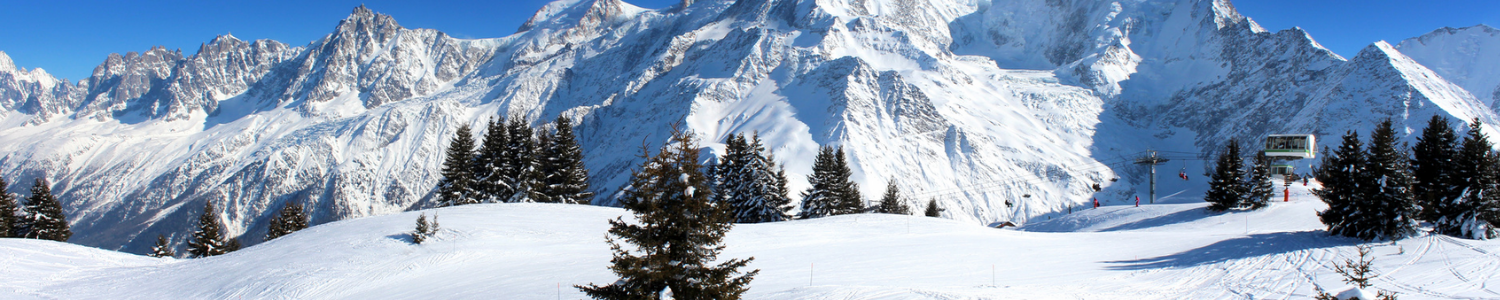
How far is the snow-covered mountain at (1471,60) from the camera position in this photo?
17288 centimetres

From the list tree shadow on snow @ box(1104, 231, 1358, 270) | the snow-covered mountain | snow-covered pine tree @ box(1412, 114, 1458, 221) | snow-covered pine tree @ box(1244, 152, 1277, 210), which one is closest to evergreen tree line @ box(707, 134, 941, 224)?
snow-covered pine tree @ box(1244, 152, 1277, 210)

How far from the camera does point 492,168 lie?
4581 cm

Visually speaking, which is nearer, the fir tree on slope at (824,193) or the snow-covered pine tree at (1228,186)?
the snow-covered pine tree at (1228,186)

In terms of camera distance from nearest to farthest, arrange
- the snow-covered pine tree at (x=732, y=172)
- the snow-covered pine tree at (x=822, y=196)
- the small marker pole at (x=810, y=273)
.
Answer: the small marker pole at (x=810, y=273), the snow-covered pine tree at (x=732, y=172), the snow-covered pine tree at (x=822, y=196)

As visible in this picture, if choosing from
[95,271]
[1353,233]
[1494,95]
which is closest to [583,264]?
[95,271]

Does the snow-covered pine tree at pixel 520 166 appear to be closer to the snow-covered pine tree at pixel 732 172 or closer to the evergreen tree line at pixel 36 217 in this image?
the snow-covered pine tree at pixel 732 172

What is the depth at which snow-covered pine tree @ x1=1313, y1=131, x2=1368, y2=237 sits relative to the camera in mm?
24922

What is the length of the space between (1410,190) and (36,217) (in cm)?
7485

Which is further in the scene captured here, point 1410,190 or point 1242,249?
point 1410,190

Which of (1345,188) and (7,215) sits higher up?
(1345,188)

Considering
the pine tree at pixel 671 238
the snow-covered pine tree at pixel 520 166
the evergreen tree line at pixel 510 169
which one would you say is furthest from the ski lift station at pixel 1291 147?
the pine tree at pixel 671 238

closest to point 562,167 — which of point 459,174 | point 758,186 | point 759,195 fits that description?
point 459,174

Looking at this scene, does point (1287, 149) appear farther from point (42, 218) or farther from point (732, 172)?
point (42, 218)

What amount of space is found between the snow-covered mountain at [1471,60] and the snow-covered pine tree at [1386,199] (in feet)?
706
